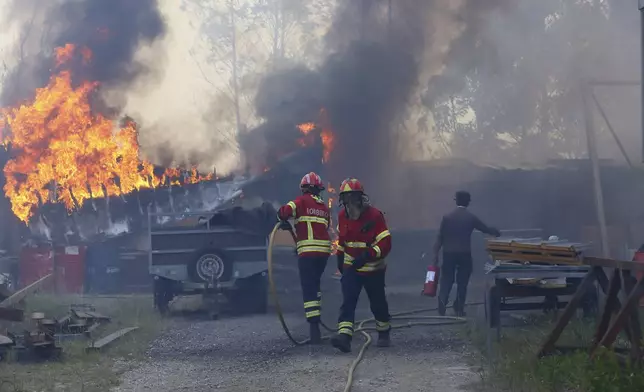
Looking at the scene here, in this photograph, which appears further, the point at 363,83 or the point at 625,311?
the point at 363,83

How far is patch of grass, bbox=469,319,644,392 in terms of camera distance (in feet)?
16.4

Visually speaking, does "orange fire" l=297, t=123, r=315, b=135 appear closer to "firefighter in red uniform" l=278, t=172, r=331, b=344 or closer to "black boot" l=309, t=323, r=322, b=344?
"firefighter in red uniform" l=278, t=172, r=331, b=344

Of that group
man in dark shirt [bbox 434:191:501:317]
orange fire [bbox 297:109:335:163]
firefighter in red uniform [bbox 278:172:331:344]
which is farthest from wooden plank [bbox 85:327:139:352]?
orange fire [bbox 297:109:335:163]

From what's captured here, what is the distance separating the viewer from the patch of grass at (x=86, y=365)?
6.34 meters

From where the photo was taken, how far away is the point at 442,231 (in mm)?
10312

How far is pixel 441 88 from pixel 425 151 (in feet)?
7.26

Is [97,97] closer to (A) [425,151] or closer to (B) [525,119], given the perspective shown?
(A) [425,151]

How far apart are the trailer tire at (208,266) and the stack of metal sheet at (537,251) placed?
15.0ft

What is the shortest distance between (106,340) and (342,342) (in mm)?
2722

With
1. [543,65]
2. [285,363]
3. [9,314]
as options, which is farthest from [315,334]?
[543,65]

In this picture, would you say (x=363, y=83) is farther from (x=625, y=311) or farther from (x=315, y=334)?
(x=625, y=311)

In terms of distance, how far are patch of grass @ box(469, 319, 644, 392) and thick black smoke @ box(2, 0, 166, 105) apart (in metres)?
13.2

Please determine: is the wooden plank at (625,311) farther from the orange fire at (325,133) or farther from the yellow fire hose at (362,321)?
the orange fire at (325,133)

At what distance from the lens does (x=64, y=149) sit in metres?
16.6
